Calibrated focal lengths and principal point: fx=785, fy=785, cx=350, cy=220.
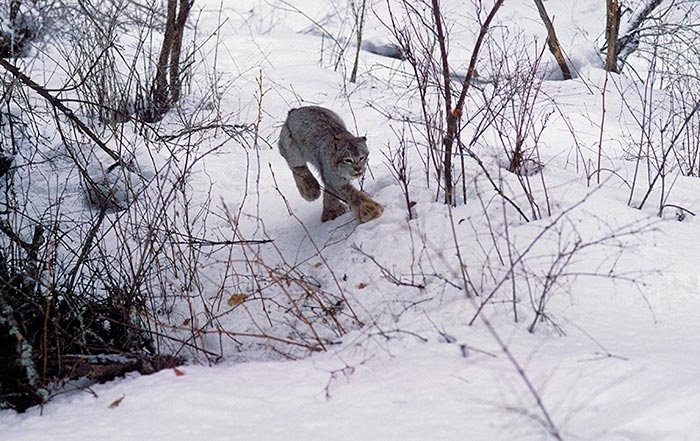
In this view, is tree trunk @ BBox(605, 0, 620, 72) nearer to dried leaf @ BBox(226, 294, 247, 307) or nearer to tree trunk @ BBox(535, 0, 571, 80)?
tree trunk @ BBox(535, 0, 571, 80)

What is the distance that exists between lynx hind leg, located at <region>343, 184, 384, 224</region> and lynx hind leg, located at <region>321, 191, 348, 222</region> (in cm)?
34

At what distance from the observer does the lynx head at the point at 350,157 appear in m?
5.38

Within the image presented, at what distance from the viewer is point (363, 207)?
17.3 feet

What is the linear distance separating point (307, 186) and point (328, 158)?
500 millimetres

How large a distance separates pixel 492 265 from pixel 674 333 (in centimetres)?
107

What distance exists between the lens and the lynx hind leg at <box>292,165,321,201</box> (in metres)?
5.99

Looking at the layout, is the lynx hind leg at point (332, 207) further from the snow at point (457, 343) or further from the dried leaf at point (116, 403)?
the dried leaf at point (116, 403)

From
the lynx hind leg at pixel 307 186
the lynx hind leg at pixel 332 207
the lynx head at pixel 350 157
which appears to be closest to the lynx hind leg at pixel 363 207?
the lynx head at pixel 350 157

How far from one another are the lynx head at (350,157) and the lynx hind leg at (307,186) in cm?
54

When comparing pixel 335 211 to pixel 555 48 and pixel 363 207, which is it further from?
pixel 555 48

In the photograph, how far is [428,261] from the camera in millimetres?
4602

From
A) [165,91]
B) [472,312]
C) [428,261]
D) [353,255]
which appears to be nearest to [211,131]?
[165,91]

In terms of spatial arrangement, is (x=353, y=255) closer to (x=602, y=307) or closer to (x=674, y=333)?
(x=602, y=307)

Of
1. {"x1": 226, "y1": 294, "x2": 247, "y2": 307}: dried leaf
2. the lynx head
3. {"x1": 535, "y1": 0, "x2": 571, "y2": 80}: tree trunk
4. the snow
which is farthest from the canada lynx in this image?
{"x1": 535, "y1": 0, "x2": 571, "y2": 80}: tree trunk
